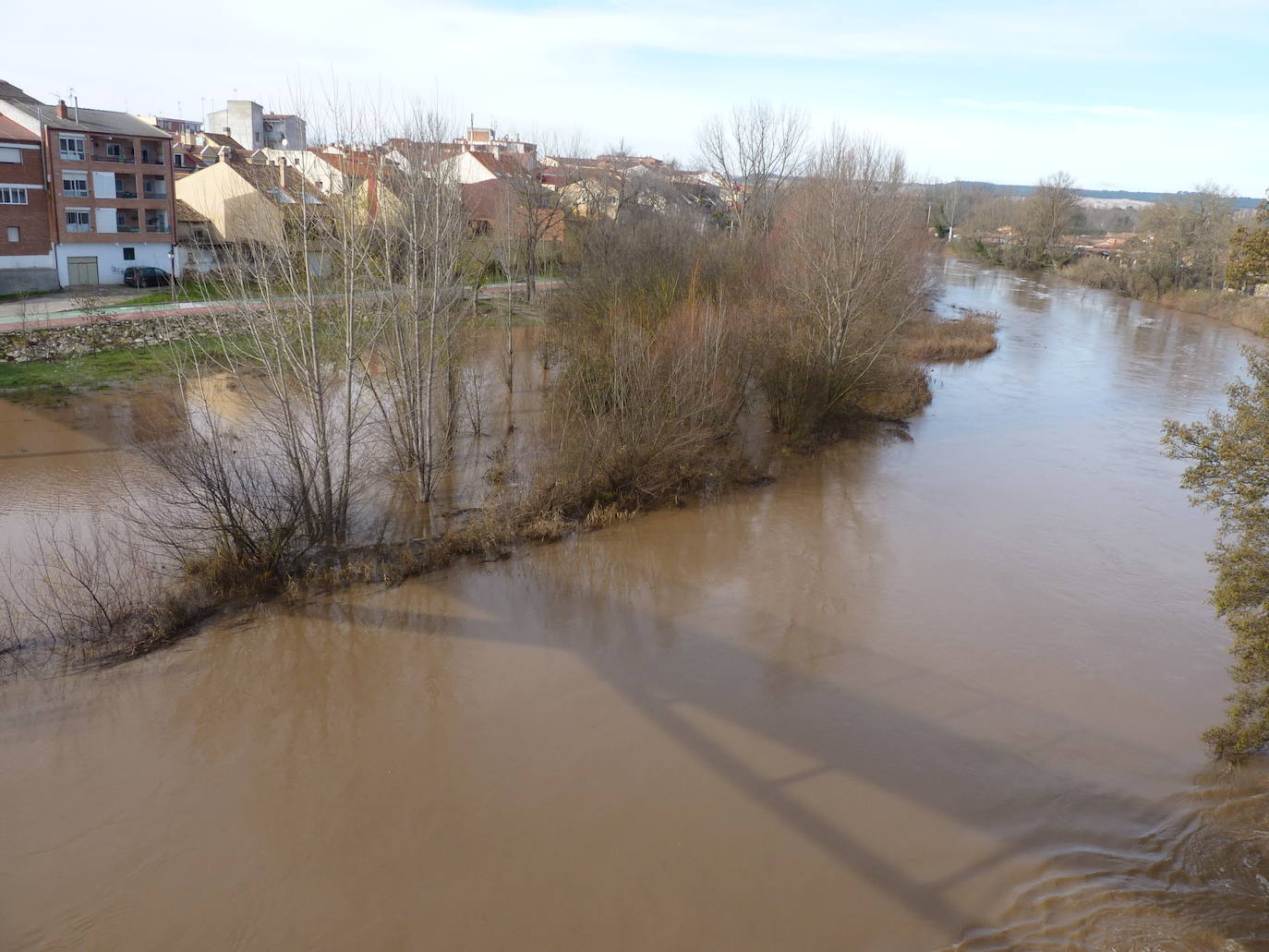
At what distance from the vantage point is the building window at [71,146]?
28984mm

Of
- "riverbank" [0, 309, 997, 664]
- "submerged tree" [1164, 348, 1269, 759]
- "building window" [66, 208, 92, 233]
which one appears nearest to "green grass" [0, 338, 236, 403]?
"riverbank" [0, 309, 997, 664]

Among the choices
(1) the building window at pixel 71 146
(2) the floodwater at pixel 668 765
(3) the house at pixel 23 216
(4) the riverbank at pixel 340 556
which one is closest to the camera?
(2) the floodwater at pixel 668 765

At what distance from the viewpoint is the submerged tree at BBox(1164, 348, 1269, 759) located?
7.54 meters

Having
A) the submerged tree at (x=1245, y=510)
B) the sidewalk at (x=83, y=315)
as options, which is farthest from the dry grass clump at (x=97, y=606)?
the sidewalk at (x=83, y=315)

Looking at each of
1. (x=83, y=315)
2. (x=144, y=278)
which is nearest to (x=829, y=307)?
(x=83, y=315)

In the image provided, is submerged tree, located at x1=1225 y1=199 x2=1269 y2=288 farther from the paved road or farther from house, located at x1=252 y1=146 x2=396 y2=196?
the paved road

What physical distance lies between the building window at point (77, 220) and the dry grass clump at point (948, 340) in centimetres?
2864

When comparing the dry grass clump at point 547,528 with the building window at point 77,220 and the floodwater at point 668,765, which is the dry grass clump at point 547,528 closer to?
the floodwater at point 668,765

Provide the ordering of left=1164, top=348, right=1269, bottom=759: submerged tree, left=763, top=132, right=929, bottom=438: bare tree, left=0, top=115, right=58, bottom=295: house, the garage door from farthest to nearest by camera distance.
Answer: the garage door < left=0, top=115, right=58, bottom=295: house < left=763, top=132, right=929, bottom=438: bare tree < left=1164, top=348, right=1269, bottom=759: submerged tree

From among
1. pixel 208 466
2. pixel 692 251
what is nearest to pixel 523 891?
pixel 208 466

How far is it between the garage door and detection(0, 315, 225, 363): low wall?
8.17 m

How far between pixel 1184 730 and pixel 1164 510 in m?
7.88

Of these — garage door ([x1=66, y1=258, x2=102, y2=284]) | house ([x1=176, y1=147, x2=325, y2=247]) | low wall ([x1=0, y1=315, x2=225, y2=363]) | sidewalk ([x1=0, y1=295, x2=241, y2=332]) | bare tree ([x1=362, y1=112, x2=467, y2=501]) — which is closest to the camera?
house ([x1=176, y1=147, x2=325, y2=247])

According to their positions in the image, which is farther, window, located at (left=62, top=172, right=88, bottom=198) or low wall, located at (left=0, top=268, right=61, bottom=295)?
window, located at (left=62, top=172, right=88, bottom=198)
